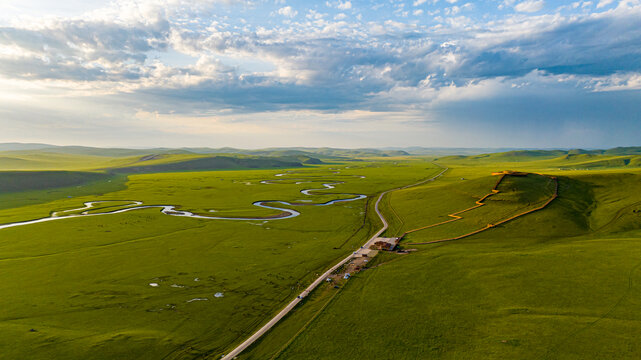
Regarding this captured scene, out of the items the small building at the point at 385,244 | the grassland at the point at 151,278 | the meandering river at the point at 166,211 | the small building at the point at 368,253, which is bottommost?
the grassland at the point at 151,278

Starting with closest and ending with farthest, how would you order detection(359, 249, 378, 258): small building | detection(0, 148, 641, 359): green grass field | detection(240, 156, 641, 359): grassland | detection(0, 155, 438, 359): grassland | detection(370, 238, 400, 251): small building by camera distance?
detection(240, 156, 641, 359): grassland < detection(0, 148, 641, 359): green grass field < detection(0, 155, 438, 359): grassland < detection(359, 249, 378, 258): small building < detection(370, 238, 400, 251): small building

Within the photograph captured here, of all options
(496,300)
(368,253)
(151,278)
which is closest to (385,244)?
(368,253)

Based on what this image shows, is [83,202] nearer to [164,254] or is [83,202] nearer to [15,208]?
[15,208]

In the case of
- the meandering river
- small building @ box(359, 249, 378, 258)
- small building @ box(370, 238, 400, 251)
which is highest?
small building @ box(370, 238, 400, 251)

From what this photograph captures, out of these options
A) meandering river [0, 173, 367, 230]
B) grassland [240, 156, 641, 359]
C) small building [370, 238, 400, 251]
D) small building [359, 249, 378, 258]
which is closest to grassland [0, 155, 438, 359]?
small building [359, 249, 378, 258]

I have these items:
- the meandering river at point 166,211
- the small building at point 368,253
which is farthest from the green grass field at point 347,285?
the meandering river at point 166,211

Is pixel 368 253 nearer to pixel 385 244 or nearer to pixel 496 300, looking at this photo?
pixel 385 244

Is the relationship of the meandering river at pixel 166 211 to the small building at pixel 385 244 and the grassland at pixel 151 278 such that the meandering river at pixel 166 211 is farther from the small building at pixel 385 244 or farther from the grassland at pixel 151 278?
the small building at pixel 385 244

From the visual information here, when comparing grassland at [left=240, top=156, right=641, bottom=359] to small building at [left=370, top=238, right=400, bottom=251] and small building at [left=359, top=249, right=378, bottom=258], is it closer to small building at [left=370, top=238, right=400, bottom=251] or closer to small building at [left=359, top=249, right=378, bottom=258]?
small building at [left=359, top=249, right=378, bottom=258]

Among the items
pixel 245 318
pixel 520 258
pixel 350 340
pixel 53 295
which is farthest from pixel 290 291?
pixel 520 258
